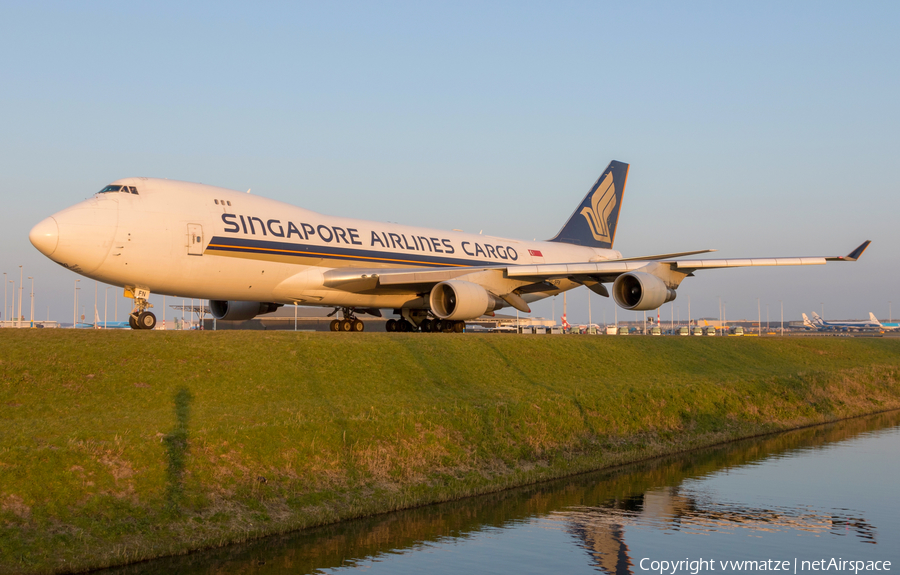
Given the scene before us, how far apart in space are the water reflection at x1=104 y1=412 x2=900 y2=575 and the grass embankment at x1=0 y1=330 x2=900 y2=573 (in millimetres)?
499

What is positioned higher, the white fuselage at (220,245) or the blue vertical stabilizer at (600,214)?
the blue vertical stabilizer at (600,214)

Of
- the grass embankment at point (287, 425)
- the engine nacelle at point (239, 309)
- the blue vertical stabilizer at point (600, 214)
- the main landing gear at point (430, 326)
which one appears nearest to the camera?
the grass embankment at point (287, 425)

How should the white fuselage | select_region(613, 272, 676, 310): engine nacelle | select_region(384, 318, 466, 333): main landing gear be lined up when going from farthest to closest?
1. select_region(384, 318, 466, 333): main landing gear
2. select_region(613, 272, 676, 310): engine nacelle
3. the white fuselage

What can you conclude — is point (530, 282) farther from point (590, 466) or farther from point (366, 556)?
point (366, 556)

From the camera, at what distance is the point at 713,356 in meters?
36.8

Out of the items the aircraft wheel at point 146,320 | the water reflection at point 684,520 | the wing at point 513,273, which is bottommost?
the water reflection at point 684,520

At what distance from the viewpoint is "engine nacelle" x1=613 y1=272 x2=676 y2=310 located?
98.8 feet

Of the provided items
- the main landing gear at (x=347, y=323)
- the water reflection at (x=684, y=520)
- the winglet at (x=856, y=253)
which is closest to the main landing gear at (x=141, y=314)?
the main landing gear at (x=347, y=323)

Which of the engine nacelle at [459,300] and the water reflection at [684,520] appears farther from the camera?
the engine nacelle at [459,300]

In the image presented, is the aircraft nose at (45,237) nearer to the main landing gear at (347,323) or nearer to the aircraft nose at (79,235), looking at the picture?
the aircraft nose at (79,235)

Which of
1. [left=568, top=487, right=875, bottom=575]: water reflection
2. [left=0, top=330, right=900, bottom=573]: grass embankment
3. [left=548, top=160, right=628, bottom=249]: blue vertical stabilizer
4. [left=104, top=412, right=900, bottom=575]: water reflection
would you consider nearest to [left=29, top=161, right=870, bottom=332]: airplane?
[left=0, top=330, right=900, bottom=573]: grass embankment

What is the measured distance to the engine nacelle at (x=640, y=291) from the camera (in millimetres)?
30125

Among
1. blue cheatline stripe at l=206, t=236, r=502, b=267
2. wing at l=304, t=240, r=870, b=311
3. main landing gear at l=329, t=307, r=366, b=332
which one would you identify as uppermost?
blue cheatline stripe at l=206, t=236, r=502, b=267

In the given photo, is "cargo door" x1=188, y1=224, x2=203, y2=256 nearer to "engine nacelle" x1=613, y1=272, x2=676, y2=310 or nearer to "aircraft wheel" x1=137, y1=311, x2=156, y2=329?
"aircraft wheel" x1=137, y1=311, x2=156, y2=329
